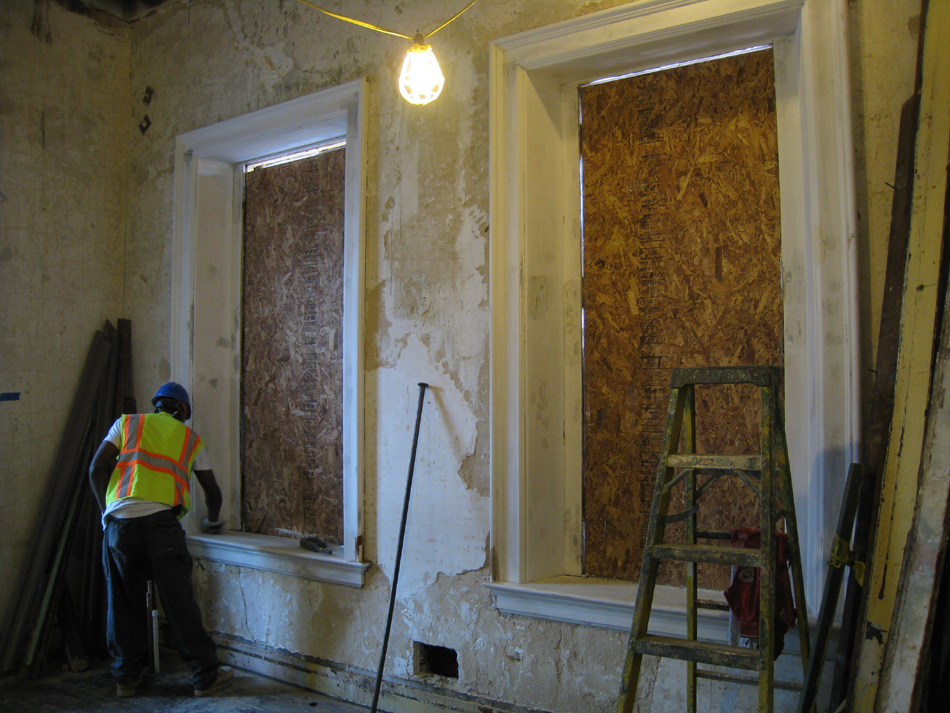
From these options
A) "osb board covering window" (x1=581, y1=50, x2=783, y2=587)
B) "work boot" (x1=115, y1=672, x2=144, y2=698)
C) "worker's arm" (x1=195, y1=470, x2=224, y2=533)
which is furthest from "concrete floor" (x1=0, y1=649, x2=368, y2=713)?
"osb board covering window" (x1=581, y1=50, x2=783, y2=587)

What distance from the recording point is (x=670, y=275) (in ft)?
8.74

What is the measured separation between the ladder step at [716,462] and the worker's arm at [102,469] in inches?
100

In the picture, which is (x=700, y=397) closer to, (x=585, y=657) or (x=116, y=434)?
(x=585, y=657)

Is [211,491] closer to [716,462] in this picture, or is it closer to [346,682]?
[346,682]

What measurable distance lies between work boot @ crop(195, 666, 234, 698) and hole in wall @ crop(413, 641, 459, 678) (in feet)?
3.25

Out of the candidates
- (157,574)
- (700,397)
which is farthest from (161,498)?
(700,397)

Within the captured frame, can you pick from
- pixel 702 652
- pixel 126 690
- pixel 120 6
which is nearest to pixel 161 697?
pixel 126 690

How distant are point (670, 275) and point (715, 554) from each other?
122 cm

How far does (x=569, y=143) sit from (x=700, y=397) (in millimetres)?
1197

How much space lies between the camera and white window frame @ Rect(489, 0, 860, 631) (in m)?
2.15

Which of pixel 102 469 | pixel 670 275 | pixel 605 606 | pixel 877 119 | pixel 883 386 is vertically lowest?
pixel 605 606

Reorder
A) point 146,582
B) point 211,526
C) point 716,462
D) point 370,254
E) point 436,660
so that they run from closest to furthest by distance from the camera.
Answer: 1. point 716,462
2. point 436,660
3. point 370,254
4. point 146,582
5. point 211,526

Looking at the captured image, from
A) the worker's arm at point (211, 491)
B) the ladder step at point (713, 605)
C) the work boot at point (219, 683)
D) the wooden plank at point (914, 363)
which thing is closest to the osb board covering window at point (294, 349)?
the worker's arm at point (211, 491)

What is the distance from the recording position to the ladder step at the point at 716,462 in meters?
1.83
